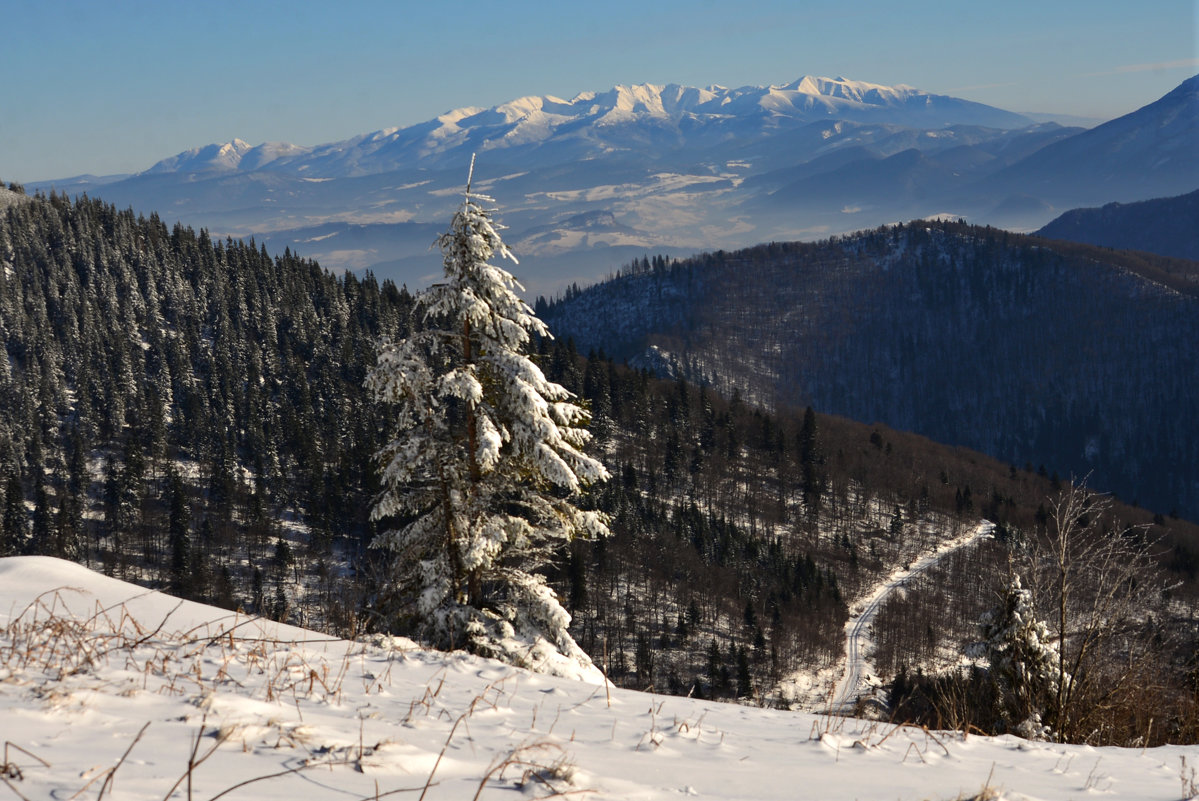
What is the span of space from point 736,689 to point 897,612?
36963 millimetres

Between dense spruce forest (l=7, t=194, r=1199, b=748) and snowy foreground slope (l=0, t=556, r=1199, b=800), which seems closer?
snowy foreground slope (l=0, t=556, r=1199, b=800)

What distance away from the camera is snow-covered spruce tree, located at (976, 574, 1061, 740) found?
14.7 metres

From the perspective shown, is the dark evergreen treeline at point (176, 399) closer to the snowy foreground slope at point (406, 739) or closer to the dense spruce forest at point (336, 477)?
the dense spruce forest at point (336, 477)

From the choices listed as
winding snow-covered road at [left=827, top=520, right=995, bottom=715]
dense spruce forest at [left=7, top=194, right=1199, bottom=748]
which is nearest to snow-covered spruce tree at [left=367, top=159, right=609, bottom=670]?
winding snow-covered road at [left=827, top=520, right=995, bottom=715]

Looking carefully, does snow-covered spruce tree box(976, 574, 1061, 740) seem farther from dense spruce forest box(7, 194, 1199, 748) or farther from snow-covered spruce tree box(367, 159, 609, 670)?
dense spruce forest box(7, 194, 1199, 748)

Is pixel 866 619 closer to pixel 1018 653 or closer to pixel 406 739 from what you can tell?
pixel 1018 653

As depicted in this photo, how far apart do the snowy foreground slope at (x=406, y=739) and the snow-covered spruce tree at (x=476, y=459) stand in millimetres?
6347

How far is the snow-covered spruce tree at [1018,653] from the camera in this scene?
14742 millimetres

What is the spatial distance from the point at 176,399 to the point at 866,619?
127436 millimetres

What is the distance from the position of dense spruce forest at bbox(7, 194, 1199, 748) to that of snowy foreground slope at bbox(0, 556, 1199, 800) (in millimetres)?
77325

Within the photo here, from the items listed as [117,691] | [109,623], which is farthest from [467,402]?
[117,691]

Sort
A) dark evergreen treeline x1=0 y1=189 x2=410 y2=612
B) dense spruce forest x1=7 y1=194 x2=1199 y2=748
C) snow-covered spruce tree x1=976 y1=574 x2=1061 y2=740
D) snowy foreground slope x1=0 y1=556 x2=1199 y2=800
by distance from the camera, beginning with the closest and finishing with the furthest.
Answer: snowy foreground slope x1=0 y1=556 x2=1199 y2=800 → snow-covered spruce tree x1=976 y1=574 x2=1061 y2=740 → dense spruce forest x1=7 y1=194 x2=1199 y2=748 → dark evergreen treeline x1=0 y1=189 x2=410 y2=612

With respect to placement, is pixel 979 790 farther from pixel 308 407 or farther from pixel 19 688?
pixel 308 407

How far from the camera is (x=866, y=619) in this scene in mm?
112562
